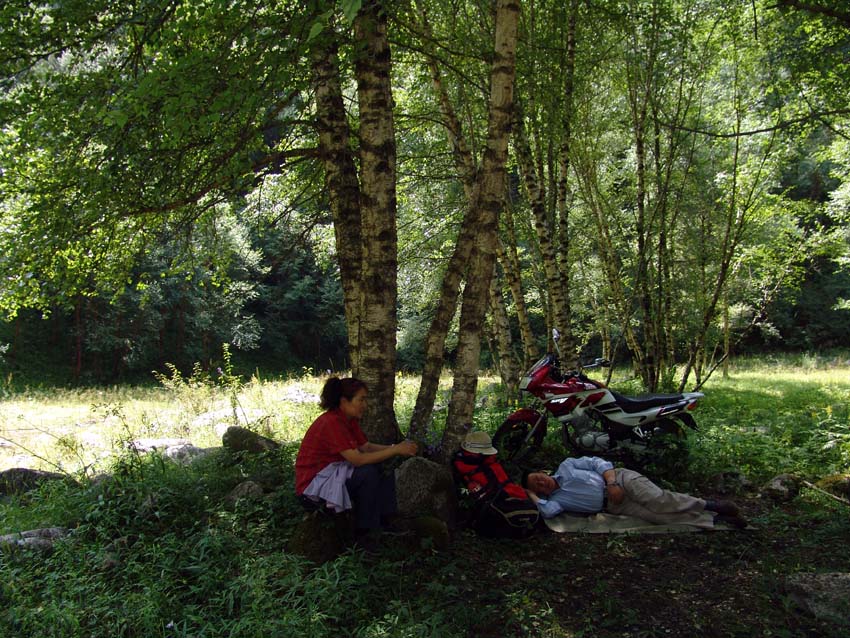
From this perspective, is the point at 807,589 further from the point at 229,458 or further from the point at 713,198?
the point at 713,198

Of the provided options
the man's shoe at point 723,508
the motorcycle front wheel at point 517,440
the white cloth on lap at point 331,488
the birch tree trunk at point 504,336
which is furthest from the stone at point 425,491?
the birch tree trunk at point 504,336

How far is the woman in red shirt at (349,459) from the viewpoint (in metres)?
4.00

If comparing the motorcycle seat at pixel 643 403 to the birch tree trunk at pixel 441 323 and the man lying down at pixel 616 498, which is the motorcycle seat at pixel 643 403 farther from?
the birch tree trunk at pixel 441 323

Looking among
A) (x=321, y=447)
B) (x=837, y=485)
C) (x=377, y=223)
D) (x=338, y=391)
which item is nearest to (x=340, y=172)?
(x=377, y=223)

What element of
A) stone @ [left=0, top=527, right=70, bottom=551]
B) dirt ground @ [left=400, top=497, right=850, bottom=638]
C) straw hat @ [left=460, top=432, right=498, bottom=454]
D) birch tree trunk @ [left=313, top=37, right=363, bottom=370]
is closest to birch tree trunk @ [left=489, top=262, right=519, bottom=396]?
birch tree trunk @ [left=313, top=37, right=363, bottom=370]

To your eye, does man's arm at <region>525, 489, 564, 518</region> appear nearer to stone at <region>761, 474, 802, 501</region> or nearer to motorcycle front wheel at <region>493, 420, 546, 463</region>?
motorcycle front wheel at <region>493, 420, 546, 463</region>

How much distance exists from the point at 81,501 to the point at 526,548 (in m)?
3.57

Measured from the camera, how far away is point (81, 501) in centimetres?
462

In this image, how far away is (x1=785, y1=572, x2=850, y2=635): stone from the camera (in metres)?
2.95

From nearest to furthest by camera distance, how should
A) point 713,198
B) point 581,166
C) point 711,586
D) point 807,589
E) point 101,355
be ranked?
point 807,589 → point 711,586 → point 581,166 → point 713,198 → point 101,355

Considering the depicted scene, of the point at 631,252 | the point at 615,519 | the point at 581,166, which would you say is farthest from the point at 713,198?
the point at 615,519

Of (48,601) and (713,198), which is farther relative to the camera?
(713,198)

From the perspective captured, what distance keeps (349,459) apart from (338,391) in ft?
1.64

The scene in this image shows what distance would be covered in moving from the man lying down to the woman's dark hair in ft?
5.71
